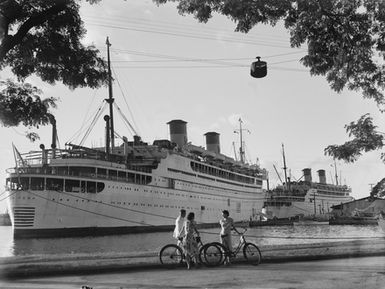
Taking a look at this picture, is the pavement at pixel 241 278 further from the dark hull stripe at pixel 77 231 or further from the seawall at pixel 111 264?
the dark hull stripe at pixel 77 231

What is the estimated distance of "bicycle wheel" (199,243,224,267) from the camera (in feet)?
32.4

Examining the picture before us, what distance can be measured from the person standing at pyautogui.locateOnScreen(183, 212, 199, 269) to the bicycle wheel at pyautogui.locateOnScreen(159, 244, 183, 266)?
0.81 feet

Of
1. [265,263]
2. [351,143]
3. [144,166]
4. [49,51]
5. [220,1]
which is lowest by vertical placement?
[265,263]

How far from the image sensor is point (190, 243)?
9852 millimetres

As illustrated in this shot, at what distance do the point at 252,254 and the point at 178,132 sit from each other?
51.6 metres

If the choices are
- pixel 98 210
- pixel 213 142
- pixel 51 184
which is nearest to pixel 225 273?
pixel 51 184

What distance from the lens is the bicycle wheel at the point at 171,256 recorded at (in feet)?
32.6

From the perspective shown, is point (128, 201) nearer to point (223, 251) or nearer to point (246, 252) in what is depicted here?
point (246, 252)

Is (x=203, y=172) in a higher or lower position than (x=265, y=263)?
higher

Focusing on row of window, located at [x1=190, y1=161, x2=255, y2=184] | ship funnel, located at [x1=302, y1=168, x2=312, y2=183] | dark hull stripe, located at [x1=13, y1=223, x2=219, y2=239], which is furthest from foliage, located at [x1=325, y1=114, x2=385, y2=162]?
ship funnel, located at [x1=302, y1=168, x2=312, y2=183]

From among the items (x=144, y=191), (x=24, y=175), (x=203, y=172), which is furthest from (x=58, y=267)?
(x=203, y=172)

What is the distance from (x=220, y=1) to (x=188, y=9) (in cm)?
52

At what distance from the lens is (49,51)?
6.94m

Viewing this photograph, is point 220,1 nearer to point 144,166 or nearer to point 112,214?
point 112,214
